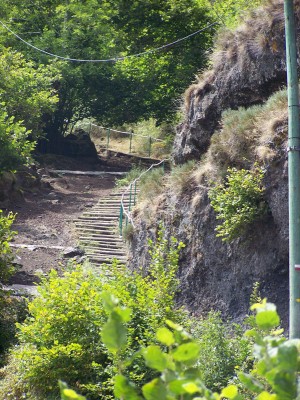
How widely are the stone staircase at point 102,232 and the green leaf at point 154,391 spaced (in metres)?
18.0

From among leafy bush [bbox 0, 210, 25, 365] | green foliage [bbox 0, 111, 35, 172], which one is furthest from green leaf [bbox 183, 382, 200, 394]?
green foliage [bbox 0, 111, 35, 172]

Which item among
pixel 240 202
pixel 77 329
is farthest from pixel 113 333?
pixel 240 202

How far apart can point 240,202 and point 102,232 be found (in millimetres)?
12395

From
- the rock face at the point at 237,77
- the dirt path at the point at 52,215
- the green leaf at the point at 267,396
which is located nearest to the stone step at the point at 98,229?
the dirt path at the point at 52,215

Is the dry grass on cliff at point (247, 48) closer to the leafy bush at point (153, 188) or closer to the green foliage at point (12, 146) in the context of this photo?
the leafy bush at point (153, 188)

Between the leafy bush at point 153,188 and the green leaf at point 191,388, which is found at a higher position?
the green leaf at point 191,388

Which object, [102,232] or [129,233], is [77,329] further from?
[102,232]

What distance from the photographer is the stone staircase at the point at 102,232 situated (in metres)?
21.7

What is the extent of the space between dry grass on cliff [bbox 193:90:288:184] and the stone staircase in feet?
24.1

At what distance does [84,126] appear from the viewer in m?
40.6

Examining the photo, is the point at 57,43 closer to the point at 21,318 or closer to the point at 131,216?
the point at 131,216

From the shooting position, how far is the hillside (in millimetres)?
11672

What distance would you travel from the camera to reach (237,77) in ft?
48.5

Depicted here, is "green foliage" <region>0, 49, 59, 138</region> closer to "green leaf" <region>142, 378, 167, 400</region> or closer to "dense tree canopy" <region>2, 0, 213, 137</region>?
"dense tree canopy" <region>2, 0, 213, 137</region>
